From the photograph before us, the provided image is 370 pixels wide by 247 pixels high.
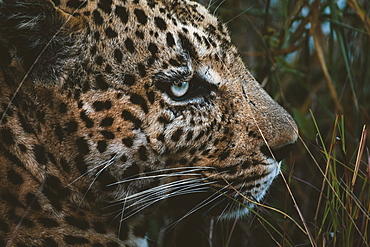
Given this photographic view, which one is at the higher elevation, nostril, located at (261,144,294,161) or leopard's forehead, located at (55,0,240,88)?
leopard's forehead, located at (55,0,240,88)

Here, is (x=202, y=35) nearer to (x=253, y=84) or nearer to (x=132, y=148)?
(x=253, y=84)

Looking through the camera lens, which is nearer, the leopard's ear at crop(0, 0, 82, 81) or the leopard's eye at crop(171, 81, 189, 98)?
the leopard's ear at crop(0, 0, 82, 81)

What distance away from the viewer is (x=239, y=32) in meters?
5.36

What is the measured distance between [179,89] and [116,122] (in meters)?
0.41

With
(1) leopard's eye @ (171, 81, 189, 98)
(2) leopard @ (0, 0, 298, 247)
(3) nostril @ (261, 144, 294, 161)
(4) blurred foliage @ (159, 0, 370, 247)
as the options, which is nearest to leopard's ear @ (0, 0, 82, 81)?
(2) leopard @ (0, 0, 298, 247)

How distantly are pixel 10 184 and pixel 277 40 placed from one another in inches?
105

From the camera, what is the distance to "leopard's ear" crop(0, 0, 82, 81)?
2695mm

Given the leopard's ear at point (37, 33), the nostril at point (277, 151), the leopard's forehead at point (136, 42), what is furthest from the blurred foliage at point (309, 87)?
the leopard's ear at point (37, 33)

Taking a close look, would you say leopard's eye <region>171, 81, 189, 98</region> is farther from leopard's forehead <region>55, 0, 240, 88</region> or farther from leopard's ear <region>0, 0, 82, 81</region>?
leopard's ear <region>0, 0, 82, 81</region>

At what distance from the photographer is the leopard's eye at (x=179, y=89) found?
3.00 metres

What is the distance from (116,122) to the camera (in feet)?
9.47

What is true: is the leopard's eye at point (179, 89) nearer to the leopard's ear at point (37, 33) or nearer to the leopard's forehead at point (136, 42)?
the leopard's forehead at point (136, 42)

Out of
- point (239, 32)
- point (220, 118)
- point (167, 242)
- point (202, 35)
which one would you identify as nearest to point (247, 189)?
point (220, 118)

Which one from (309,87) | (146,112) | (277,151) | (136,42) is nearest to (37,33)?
(136,42)
